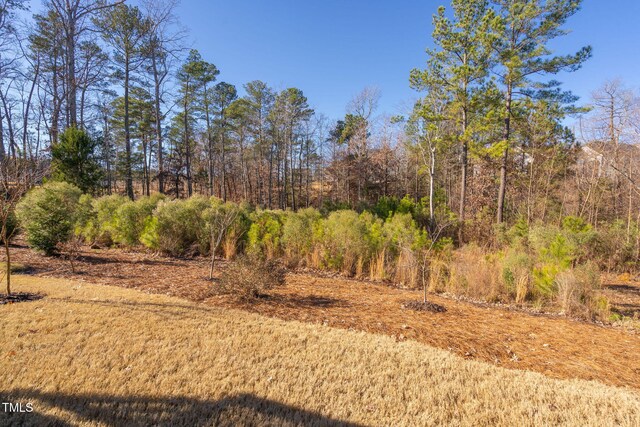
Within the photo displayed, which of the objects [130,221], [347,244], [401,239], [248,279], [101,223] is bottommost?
[248,279]

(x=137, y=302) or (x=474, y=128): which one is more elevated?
(x=474, y=128)

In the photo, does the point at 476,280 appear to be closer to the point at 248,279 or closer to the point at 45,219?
the point at 248,279

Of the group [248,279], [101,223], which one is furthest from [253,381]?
[101,223]

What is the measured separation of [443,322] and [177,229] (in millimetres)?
8003

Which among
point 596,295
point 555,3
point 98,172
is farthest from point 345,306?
point 555,3

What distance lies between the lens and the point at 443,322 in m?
4.37

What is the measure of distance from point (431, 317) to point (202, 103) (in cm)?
2302

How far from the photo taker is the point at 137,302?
4.46 m

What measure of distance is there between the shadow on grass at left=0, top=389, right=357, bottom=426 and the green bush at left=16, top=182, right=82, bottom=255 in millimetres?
7053

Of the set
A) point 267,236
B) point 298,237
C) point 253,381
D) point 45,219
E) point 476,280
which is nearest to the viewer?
point 253,381

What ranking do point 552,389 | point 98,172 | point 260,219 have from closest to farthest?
point 552,389, point 260,219, point 98,172

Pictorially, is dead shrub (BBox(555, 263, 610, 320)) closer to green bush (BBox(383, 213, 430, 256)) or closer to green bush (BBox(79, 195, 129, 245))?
green bush (BBox(383, 213, 430, 256))

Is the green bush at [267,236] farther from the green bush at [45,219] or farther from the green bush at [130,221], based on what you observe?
the green bush at [45,219]

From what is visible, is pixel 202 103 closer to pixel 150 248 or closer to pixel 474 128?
pixel 150 248
